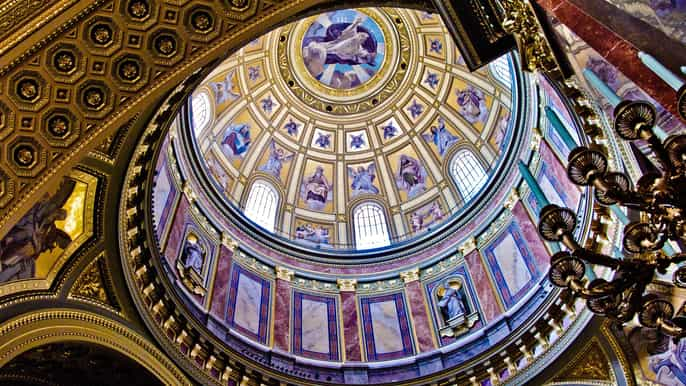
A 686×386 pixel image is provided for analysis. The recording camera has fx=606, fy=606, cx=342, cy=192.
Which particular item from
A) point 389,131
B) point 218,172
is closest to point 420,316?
point 218,172

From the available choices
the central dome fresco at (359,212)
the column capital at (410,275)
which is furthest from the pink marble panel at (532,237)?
the column capital at (410,275)

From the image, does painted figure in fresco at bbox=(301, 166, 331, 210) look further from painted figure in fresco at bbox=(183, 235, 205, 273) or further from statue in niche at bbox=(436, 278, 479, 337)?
painted figure in fresco at bbox=(183, 235, 205, 273)

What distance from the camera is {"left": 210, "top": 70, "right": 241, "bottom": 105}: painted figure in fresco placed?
20.3 meters

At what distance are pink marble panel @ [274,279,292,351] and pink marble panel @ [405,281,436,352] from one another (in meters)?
3.56

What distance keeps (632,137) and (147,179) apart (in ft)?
30.2

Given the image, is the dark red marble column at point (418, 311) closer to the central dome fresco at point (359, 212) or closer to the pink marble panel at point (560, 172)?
the central dome fresco at point (359, 212)

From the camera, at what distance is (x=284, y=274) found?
1812 centimetres

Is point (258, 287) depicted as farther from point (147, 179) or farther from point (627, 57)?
point (627, 57)

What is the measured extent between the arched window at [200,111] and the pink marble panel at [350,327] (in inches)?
268

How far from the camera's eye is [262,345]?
15641mm

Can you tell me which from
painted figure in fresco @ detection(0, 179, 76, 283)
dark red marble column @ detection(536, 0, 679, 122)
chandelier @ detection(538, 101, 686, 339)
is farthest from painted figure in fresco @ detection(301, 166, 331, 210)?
dark red marble column @ detection(536, 0, 679, 122)

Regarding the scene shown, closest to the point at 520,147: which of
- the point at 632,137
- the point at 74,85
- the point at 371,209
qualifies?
the point at 371,209

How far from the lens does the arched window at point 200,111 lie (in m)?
18.6

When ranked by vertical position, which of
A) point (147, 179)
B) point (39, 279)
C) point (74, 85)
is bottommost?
point (39, 279)
